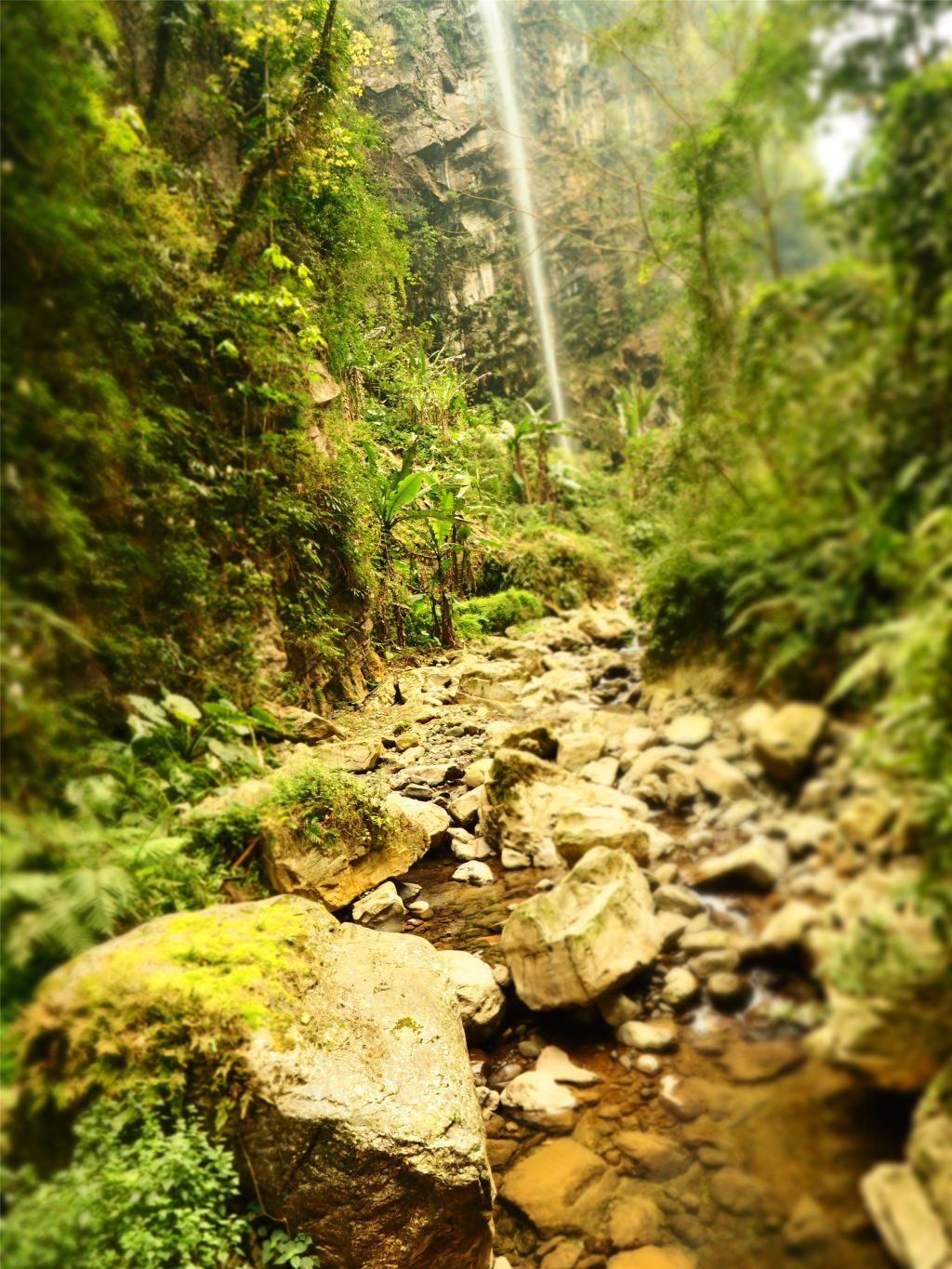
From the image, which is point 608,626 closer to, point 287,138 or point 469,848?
point 469,848

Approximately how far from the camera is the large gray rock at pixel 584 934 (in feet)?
4.71

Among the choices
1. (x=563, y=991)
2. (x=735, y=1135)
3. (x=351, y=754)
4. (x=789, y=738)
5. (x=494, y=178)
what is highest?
(x=494, y=178)

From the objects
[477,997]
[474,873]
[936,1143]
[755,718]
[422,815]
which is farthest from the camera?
[422,815]

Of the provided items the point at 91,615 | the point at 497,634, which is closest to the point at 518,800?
the point at 497,634

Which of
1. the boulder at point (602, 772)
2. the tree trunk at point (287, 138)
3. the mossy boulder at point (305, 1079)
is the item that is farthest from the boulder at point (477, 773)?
the tree trunk at point (287, 138)

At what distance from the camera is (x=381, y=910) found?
2764 millimetres

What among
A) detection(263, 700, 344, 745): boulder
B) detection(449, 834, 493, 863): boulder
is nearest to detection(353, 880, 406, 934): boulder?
detection(449, 834, 493, 863): boulder

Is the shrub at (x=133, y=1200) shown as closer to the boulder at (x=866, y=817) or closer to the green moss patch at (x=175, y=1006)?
the green moss patch at (x=175, y=1006)

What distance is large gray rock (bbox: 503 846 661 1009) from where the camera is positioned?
56.5 inches

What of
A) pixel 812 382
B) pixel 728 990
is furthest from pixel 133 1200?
pixel 812 382

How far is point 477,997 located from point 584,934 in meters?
0.88

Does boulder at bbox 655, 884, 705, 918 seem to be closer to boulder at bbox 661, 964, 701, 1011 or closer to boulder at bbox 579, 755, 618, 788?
boulder at bbox 661, 964, 701, 1011

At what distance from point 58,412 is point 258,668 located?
36.2 inches

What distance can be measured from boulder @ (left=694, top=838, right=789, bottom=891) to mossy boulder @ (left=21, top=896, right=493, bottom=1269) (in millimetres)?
1360
